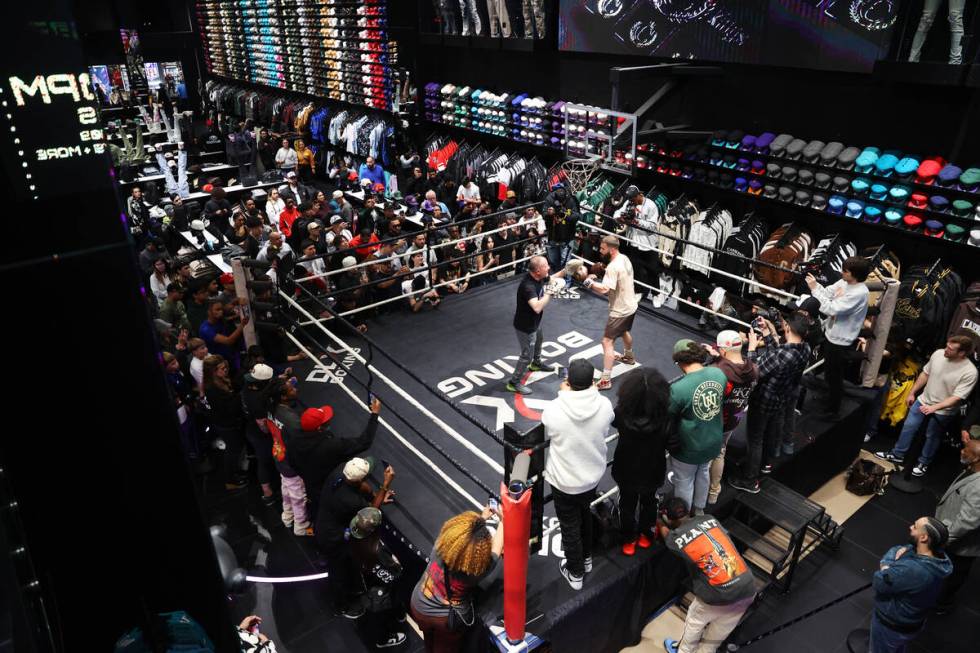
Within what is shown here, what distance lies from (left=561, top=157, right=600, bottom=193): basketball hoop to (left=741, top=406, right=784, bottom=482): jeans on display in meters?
5.79

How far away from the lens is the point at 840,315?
540 centimetres

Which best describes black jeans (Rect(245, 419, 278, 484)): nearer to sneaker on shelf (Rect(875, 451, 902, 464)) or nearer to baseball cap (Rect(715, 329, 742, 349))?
baseball cap (Rect(715, 329, 742, 349))

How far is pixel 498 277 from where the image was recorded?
8.62 metres

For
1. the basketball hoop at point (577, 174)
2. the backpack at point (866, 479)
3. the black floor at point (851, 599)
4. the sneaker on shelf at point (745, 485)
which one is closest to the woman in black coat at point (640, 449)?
the sneaker on shelf at point (745, 485)

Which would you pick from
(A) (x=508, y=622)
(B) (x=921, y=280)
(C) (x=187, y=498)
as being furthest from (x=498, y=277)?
(C) (x=187, y=498)

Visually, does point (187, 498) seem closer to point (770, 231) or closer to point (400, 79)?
point (770, 231)

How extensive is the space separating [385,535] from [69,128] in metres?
3.55

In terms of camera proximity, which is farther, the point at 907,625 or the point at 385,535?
the point at 385,535

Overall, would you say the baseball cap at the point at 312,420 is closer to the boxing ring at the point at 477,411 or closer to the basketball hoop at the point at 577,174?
the boxing ring at the point at 477,411

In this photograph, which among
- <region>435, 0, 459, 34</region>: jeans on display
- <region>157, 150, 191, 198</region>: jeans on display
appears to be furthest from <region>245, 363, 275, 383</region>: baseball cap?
<region>435, 0, 459, 34</region>: jeans on display

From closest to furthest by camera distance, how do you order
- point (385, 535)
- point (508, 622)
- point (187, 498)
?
point (187, 498), point (508, 622), point (385, 535)

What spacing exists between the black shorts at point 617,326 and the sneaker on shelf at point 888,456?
113 inches

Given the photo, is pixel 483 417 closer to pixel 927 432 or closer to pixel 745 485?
pixel 745 485

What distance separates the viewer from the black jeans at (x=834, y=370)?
549 cm
